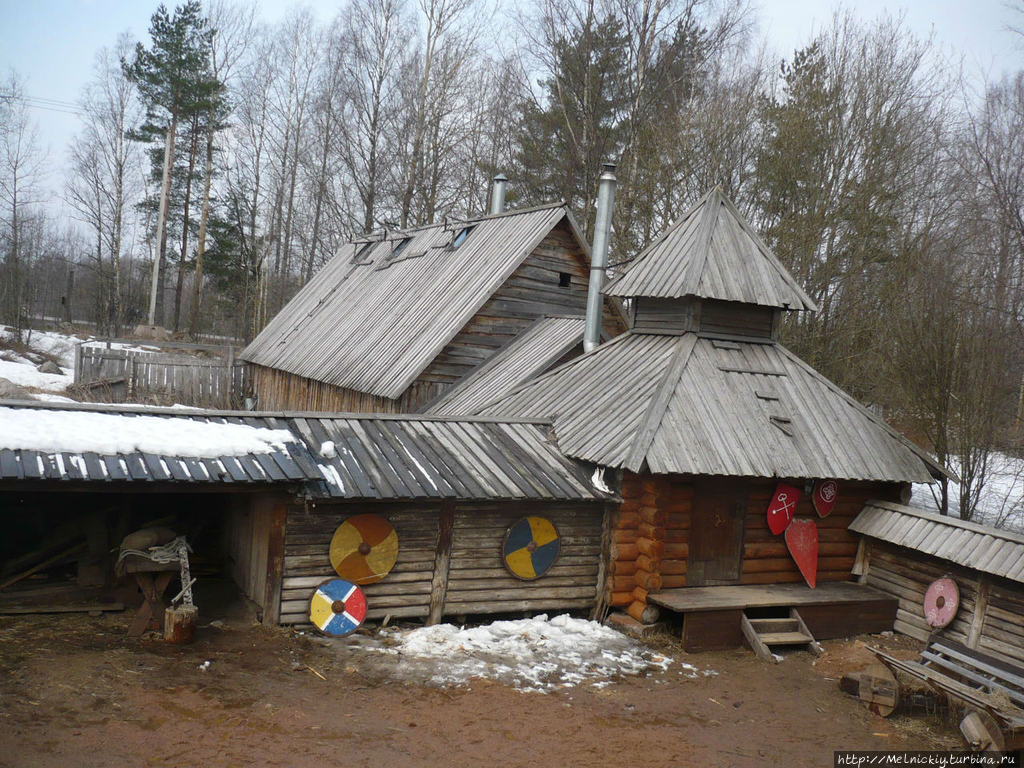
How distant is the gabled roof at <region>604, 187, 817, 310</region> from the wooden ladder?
4773 mm

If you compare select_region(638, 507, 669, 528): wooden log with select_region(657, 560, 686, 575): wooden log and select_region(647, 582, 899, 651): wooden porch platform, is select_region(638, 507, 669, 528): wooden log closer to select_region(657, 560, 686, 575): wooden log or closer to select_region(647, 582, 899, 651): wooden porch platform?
select_region(657, 560, 686, 575): wooden log

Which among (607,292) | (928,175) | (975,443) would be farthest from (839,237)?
(607,292)

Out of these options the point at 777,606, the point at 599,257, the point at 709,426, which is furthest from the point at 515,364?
the point at 777,606

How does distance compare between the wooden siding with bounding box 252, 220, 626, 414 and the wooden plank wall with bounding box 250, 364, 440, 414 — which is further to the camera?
the wooden siding with bounding box 252, 220, 626, 414

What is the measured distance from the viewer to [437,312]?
58.2 ft

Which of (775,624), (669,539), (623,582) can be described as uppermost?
(669,539)

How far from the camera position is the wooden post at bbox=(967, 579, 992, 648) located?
400 inches

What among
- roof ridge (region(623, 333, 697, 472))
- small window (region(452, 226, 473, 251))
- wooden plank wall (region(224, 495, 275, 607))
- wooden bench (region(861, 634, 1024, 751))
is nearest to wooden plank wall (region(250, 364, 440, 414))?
wooden plank wall (region(224, 495, 275, 607))

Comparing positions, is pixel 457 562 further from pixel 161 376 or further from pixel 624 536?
pixel 161 376

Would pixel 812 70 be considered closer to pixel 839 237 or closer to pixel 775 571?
pixel 839 237

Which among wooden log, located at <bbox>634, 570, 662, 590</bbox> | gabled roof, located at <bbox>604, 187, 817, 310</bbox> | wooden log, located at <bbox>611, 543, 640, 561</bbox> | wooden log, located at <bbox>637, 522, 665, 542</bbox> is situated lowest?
wooden log, located at <bbox>634, 570, 662, 590</bbox>

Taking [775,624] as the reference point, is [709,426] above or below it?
above

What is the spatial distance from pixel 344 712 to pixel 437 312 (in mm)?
10956

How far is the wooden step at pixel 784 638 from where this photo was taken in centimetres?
1060
